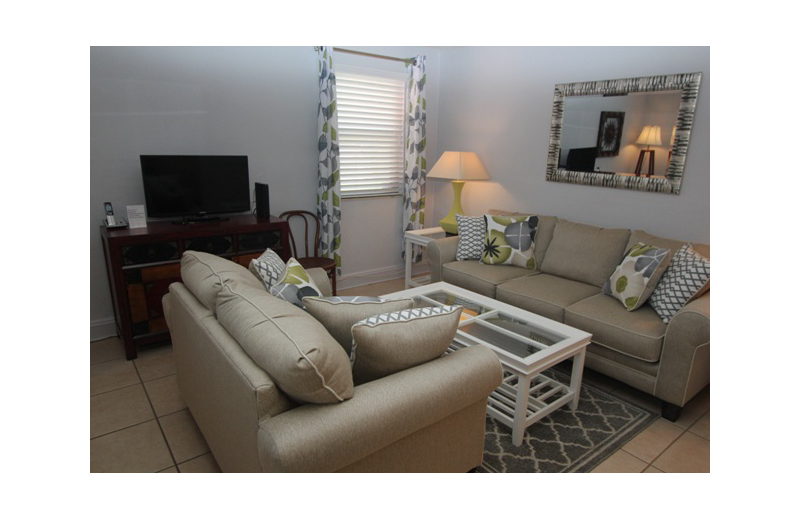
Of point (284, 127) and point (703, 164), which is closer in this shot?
point (703, 164)

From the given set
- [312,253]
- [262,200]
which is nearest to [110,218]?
[262,200]

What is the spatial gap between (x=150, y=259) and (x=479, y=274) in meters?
2.23

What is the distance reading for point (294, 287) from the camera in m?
1.99

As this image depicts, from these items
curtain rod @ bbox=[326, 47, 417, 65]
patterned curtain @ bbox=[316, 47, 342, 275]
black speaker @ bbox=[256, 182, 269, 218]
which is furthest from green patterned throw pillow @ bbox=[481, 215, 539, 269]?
curtain rod @ bbox=[326, 47, 417, 65]

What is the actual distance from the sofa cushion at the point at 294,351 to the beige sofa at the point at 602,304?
5.87 feet

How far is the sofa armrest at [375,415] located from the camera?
4.11 ft

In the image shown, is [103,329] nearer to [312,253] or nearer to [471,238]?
[312,253]

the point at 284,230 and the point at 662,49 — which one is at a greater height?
the point at 662,49

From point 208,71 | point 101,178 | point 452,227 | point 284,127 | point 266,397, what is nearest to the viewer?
point 266,397

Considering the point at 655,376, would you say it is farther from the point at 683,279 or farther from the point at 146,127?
the point at 146,127

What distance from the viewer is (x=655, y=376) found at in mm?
2443

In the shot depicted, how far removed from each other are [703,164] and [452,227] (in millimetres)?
2008

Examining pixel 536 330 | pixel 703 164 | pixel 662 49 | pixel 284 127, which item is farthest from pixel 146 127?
pixel 703 164

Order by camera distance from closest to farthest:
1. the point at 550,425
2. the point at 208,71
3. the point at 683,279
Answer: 1. the point at 550,425
2. the point at 683,279
3. the point at 208,71
